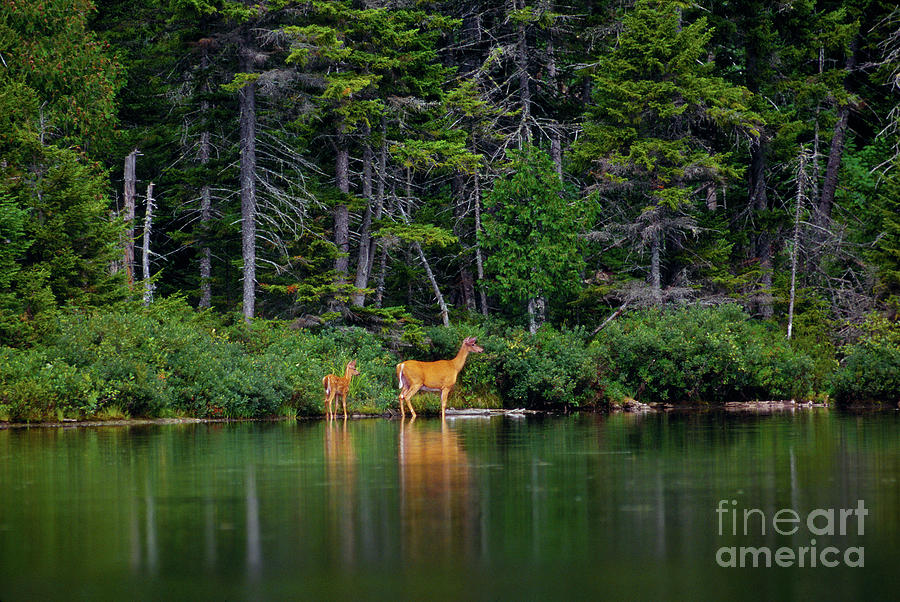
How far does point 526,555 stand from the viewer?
8.62m

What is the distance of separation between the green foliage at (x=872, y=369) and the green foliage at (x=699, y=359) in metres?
1.13

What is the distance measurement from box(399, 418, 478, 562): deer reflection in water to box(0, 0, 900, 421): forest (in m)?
11.8

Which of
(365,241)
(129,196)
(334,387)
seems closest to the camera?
(334,387)

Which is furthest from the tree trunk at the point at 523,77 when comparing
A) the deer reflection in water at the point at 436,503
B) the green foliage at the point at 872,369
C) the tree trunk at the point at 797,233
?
the deer reflection in water at the point at 436,503

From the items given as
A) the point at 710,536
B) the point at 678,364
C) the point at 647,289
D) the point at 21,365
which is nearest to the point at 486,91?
the point at 647,289

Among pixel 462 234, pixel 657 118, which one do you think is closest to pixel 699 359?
pixel 657 118

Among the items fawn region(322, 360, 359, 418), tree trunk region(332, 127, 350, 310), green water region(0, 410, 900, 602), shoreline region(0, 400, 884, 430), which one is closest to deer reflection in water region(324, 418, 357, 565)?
green water region(0, 410, 900, 602)

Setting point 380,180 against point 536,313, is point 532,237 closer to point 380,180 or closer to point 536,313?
point 536,313

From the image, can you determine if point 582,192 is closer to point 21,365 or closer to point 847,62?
point 847,62

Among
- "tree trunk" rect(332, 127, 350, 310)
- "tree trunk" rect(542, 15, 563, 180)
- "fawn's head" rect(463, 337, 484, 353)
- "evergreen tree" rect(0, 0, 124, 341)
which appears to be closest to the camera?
"evergreen tree" rect(0, 0, 124, 341)

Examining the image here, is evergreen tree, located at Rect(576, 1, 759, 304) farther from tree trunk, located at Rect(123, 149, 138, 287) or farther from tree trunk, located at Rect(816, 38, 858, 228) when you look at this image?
tree trunk, located at Rect(123, 149, 138, 287)

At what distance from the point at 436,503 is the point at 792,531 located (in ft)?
11.5

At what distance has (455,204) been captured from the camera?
44.7 metres

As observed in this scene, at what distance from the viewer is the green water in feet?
25.5
